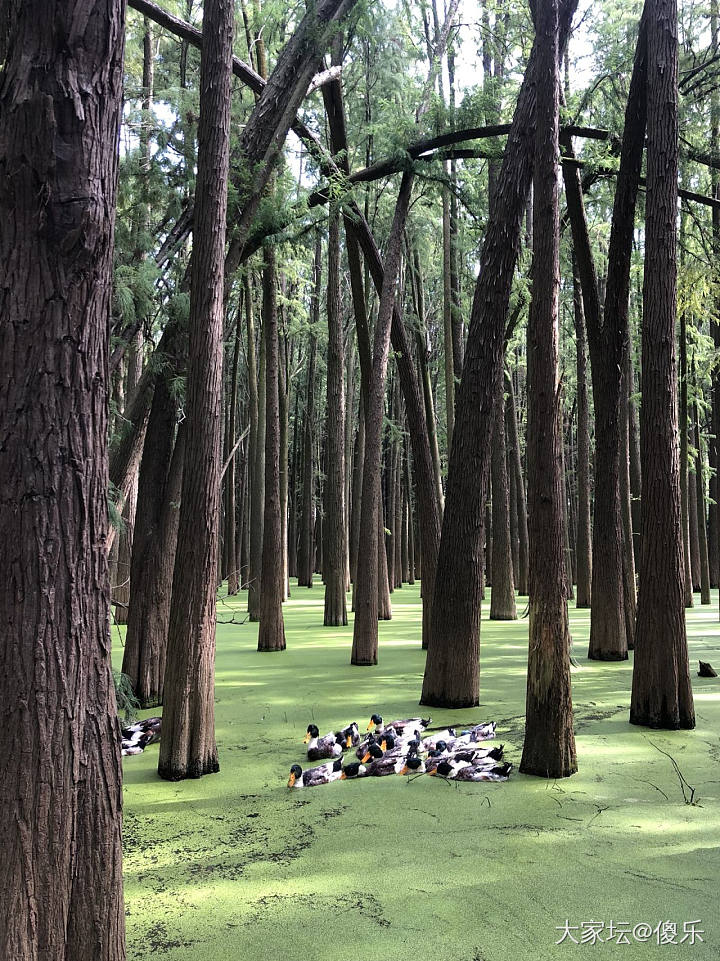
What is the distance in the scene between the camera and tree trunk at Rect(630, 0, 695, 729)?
6062 mm

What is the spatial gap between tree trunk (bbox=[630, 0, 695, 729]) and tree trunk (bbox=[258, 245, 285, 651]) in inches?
205

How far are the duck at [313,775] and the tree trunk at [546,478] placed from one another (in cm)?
121

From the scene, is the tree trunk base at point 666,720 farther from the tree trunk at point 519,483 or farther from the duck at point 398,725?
the tree trunk at point 519,483

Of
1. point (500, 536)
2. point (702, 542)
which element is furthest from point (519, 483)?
point (702, 542)

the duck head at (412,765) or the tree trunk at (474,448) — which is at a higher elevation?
the tree trunk at (474,448)

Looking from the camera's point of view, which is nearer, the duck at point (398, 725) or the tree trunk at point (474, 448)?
the duck at point (398, 725)

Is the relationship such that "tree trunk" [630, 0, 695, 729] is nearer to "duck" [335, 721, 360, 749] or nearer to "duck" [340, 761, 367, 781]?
"duck" [335, 721, 360, 749]

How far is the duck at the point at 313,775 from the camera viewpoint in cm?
488

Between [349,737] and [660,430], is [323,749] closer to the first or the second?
[349,737]

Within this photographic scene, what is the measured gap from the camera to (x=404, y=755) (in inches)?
208

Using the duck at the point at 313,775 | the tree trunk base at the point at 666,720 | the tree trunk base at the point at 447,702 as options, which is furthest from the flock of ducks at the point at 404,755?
the tree trunk base at the point at 666,720

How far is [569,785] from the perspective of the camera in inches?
186

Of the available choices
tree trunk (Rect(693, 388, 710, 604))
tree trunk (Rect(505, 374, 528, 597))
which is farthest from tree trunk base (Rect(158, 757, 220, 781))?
tree trunk (Rect(693, 388, 710, 604))

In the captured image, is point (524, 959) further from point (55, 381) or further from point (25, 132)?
point (25, 132)
